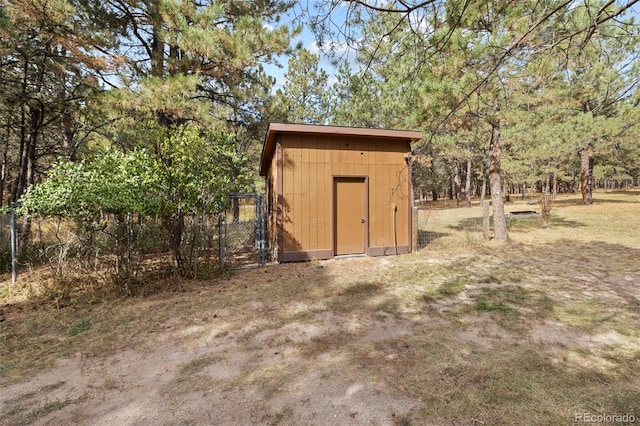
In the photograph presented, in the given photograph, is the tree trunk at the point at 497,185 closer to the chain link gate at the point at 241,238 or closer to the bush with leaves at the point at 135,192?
the chain link gate at the point at 241,238

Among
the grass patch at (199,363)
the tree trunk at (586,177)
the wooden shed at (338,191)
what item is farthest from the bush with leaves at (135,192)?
the tree trunk at (586,177)

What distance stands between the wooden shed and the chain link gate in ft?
1.26

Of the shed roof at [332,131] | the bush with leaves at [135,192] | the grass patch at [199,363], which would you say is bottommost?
the grass patch at [199,363]

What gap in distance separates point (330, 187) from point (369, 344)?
179 inches

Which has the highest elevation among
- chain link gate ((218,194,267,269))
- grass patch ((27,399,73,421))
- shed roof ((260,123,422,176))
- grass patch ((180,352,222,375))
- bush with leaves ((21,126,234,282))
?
shed roof ((260,123,422,176))

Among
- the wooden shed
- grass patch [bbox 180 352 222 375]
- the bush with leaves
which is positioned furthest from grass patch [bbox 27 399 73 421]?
the wooden shed

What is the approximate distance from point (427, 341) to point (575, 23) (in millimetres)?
3387

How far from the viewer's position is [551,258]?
266 inches

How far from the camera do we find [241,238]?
9562mm

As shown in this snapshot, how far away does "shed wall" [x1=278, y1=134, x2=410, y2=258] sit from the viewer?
22.7ft

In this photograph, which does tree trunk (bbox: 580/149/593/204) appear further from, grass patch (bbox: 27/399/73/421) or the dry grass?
grass patch (bbox: 27/399/73/421)

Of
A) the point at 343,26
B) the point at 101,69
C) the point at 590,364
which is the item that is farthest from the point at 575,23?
the point at 101,69

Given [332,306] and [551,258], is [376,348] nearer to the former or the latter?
[332,306]

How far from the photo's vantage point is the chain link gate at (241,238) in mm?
6473
